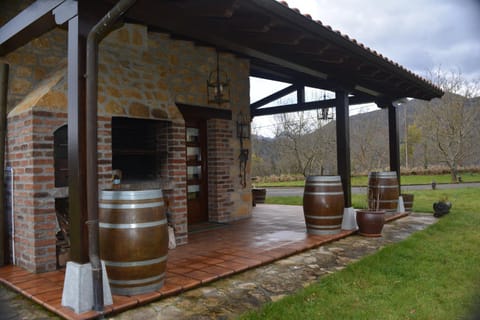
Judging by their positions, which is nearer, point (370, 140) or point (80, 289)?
point (80, 289)

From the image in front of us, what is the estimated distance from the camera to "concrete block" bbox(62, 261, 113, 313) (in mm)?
2430

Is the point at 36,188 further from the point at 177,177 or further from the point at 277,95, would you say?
the point at 277,95

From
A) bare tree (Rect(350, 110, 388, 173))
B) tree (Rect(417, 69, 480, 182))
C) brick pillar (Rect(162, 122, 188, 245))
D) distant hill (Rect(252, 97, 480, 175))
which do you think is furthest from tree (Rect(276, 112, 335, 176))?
brick pillar (Rect(162, 122, 188, 245))

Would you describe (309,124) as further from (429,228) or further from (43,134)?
(43,134)

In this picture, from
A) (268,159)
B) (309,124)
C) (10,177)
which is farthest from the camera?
(268,159)

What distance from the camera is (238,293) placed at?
285cm

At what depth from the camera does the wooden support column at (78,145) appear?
2.53 metres

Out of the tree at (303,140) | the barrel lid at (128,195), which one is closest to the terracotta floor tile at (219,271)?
the barrel lid at (128,195)

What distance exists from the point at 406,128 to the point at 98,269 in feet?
107

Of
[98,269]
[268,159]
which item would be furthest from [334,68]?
[268,159]

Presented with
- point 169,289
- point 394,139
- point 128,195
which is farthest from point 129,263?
point 394,139

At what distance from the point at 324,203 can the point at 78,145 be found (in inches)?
127

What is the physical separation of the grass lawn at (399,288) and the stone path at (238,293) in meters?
0.15

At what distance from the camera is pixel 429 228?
547 cm
